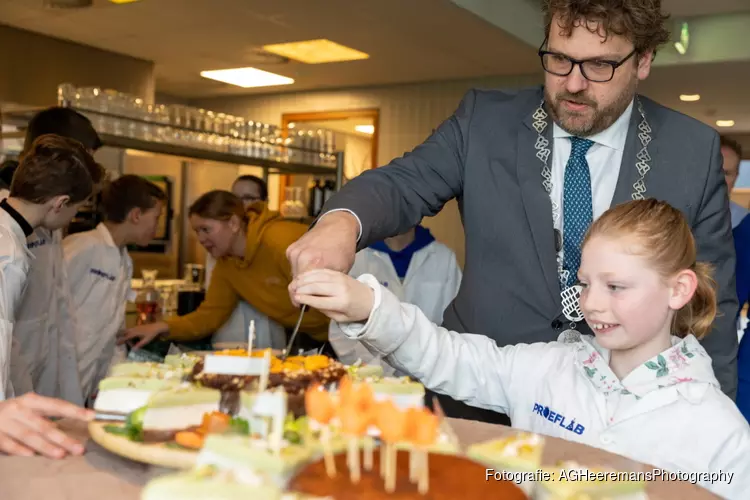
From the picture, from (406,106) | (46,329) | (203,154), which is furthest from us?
(406,106)

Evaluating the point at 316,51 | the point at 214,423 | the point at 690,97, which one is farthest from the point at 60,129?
the point at 690,97

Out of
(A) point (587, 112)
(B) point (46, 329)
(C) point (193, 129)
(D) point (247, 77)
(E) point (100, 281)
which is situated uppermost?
(D) point (247, 77)

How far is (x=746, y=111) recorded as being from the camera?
7855mm

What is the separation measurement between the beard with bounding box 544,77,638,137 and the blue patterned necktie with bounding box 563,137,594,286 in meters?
0.05

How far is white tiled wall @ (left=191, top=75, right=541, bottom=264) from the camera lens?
290 inches

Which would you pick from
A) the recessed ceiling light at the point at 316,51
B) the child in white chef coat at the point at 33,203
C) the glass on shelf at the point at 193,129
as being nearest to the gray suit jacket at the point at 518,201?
the child in white chef coat at the point at 33,203

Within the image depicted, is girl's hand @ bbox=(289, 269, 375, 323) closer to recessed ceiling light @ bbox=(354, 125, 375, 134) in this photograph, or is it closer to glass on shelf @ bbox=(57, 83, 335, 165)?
glass on shelf @ bbox=(57, 83, 335, 165)

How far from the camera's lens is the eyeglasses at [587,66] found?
5.59ft

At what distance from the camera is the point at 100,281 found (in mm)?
3730

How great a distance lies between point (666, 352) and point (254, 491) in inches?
39.6

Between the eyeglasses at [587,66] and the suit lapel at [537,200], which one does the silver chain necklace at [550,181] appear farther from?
the eyeglasses at [587,66]

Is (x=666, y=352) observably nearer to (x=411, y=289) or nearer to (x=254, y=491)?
(x=254, y=491)

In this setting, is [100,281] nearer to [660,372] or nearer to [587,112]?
[587,112]

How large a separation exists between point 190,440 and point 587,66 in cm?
117
